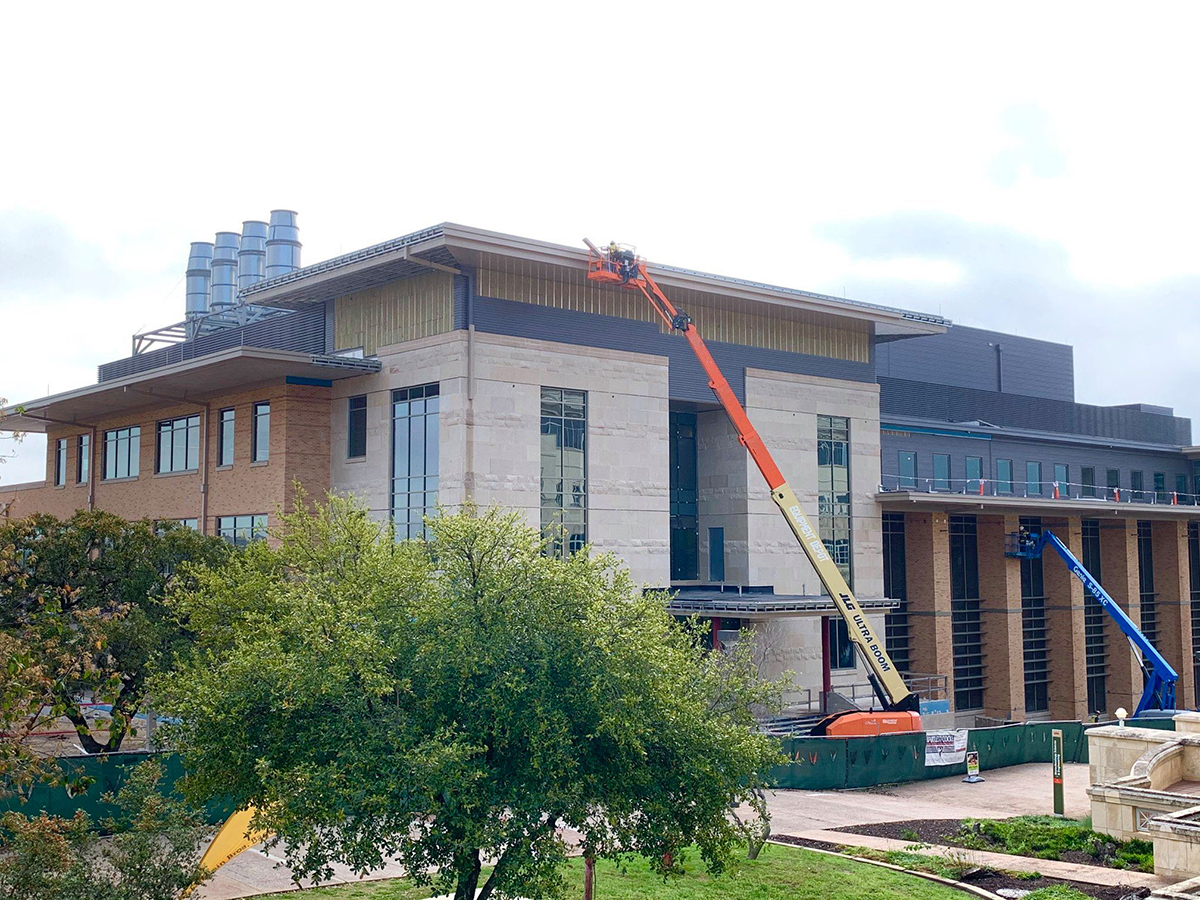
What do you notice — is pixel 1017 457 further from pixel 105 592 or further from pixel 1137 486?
pixel 105 592

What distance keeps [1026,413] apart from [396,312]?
148 ft

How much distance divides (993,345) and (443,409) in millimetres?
50047

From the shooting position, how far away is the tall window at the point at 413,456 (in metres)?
40.7

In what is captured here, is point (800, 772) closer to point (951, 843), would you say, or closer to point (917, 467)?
point (951, 843)

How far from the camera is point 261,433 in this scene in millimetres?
44844

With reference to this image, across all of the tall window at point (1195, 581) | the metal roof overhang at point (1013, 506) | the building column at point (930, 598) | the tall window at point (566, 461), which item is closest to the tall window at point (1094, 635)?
the metal roof overhang at point (1013, 506)

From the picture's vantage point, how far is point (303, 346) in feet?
155

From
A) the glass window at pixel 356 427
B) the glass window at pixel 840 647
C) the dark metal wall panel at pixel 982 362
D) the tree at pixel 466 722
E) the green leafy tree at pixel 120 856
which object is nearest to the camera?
the green leafy tree at pixel 120 856

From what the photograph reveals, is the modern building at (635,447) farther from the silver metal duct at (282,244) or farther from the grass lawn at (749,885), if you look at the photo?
the grass lawn at (749,885)

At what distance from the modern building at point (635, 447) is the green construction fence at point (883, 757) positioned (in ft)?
24.3

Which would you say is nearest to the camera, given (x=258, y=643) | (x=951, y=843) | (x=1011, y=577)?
(x=258, y=643)

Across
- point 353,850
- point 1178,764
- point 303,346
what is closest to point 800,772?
point 1178,764

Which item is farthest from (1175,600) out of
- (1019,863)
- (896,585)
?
(1019,863)

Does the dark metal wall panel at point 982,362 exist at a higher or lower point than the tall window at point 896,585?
higher
